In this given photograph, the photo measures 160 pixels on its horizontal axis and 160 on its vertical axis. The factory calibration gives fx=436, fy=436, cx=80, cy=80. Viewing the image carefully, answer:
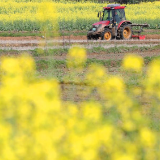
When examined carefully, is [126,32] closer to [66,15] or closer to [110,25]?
[110,25]

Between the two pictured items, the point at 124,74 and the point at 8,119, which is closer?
the point at 8,119

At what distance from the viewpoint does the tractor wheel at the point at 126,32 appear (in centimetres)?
2365

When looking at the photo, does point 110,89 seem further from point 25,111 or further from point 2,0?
point 2,0

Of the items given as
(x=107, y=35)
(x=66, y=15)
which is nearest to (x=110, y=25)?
(x=107, y=35)

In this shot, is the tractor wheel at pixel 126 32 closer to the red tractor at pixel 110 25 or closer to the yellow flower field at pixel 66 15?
the red tractor at pixel 110 25

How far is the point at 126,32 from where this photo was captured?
79.7 ft

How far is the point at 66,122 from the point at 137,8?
40.7 meters

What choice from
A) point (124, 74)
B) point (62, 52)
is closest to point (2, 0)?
point (62, 52)

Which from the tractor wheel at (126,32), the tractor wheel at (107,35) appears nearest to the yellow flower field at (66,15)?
the tractor wheel at (126,32)

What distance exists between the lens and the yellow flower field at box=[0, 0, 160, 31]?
32.1 meters

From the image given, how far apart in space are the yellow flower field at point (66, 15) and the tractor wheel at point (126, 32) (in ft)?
20.0

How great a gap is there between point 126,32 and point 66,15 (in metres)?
12.8

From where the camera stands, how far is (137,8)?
4300 cm

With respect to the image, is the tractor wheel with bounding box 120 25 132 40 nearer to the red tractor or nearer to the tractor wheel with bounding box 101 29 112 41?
the red tractor
